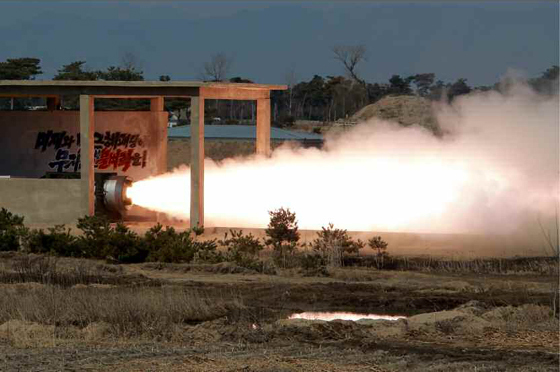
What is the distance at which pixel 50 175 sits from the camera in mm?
36625

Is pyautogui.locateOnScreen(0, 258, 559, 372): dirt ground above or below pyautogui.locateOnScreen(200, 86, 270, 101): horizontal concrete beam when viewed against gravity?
below

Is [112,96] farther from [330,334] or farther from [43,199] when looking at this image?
[330,334]

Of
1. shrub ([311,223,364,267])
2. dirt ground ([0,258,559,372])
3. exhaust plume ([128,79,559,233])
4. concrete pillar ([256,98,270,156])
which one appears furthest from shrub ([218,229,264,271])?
concrete pillar ([256,98,270,156])

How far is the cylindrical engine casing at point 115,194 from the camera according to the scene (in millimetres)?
33844

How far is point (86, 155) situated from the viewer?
32812mm

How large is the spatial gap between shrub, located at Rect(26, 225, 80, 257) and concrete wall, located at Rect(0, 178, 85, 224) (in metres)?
4.90

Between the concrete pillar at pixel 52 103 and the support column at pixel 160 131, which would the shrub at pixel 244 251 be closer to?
the support column at pixel 160 131

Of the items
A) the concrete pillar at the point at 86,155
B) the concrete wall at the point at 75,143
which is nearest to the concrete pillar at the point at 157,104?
the concrete wall at the point at 75,143

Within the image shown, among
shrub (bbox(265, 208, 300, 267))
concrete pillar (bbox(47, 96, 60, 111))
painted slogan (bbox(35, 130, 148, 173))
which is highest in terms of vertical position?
concrete pillar (bbox(47, 96, 60, 111))

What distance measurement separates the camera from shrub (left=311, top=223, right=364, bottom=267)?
26.2 metres

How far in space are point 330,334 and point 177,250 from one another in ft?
33.5

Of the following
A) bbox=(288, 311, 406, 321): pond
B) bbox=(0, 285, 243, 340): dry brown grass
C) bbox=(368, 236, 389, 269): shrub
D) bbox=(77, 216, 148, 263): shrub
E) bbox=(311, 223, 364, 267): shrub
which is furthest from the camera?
bbox=(77, 216, 148, 263): shrub

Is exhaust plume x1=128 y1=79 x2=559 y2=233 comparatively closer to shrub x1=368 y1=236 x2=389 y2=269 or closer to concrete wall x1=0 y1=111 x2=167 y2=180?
concrete wall x1=0 y1=111 x2=167 y2=180

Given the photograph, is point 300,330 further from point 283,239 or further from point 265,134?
point 265,134
